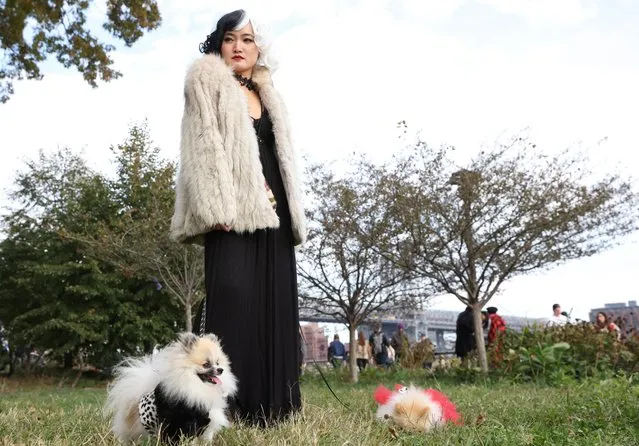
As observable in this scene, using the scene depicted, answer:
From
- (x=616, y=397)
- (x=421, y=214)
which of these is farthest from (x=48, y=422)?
(x=421, y=214)

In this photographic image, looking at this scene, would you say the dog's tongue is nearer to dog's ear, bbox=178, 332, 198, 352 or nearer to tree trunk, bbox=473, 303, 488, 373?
dog's ear, bbox=178, 332, 198, 352

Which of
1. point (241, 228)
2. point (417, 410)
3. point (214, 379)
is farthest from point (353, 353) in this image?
point (214, 379)

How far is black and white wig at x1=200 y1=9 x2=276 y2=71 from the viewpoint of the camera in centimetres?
358

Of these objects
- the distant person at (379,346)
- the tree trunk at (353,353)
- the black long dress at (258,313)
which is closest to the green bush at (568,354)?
the tree trunk at (353,353)

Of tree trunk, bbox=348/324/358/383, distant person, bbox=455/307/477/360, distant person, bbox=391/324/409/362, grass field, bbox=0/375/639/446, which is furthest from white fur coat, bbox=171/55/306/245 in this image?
distant person, bbox=391/324/409/362

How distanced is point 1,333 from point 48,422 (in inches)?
676

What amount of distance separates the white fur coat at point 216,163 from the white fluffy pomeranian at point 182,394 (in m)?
0.70

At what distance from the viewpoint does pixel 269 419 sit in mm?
3271

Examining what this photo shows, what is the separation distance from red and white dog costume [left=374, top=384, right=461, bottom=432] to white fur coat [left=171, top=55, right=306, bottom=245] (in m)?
1.22

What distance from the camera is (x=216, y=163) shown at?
3143 millimetres

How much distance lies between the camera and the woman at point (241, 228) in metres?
3.18

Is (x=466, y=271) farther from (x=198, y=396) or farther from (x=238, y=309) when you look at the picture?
(x=198, y=396)

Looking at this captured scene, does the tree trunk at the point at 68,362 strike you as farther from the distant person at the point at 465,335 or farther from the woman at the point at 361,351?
the distant person at the point at 465,335

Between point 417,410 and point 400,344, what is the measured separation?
13060mm
